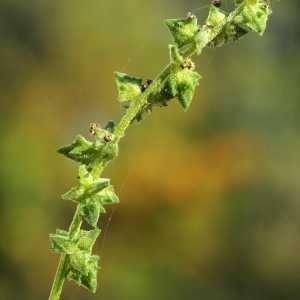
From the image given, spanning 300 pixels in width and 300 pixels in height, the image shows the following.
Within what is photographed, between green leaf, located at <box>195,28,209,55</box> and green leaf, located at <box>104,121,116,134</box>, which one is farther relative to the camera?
green leaf, located at <box>104,121,116,134</box>

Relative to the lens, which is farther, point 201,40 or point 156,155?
point 156,155

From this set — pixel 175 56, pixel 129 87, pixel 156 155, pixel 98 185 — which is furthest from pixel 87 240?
pixel 156 155

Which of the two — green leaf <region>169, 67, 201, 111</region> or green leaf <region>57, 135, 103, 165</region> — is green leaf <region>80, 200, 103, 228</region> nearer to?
green leaf <region>57, 135, 103, 165</region>

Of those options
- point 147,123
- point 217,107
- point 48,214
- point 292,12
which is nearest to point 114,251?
point 48,214

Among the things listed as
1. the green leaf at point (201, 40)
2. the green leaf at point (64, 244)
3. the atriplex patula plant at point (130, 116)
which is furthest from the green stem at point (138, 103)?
the green leaf at point (64, 244)

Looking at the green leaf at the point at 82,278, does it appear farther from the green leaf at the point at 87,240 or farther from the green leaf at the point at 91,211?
the green leaf at the point at 91,211

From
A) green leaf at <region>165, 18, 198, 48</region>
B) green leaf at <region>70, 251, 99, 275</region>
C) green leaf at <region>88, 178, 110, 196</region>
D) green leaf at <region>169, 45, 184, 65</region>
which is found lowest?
green leaf at <region>70, 251, 99, 275</region>

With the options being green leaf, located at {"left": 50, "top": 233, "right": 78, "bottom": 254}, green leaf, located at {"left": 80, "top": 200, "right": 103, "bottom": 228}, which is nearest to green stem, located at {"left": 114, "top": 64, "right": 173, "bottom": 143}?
green leaf, located at {"left": 80, "top": 200, "right": 103, "bottom": 228}

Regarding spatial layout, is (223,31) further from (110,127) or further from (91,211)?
(91,211)
